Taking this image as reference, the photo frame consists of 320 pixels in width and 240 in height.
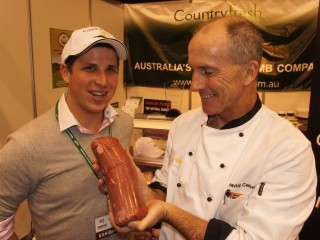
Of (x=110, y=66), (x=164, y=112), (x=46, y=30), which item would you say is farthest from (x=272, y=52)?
(x=110, y=66)

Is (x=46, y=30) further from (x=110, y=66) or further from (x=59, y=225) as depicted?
(x=59, y=225)

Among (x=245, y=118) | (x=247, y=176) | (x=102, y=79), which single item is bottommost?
(x=247, y=176)

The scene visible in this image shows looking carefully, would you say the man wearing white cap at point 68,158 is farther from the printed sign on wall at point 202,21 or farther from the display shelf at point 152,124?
the printed sign on wall at point 202,21

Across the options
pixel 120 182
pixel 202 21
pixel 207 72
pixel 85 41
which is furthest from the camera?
pixel 202 21

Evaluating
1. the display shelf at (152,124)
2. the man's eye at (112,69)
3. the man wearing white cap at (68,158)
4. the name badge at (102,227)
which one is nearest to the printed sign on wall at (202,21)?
the display shelf at (152,124)

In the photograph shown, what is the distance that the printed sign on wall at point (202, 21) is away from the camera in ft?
10.8

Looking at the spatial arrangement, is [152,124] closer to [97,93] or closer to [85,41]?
[97,93]

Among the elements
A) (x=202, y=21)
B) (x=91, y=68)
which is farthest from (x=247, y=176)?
(x=202, y=21)

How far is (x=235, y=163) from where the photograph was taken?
110 centimetres

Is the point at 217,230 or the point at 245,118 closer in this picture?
the point at 217,230

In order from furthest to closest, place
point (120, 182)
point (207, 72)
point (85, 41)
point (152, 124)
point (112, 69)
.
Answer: point (152, 124), point (112, 69), point (85, 41), point (207, 72), point (120, 182)

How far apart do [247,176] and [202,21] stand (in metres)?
2.88

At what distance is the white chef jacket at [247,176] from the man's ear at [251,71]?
131 millimetres

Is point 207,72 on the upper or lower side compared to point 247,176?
upper
